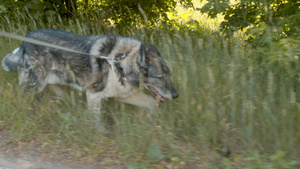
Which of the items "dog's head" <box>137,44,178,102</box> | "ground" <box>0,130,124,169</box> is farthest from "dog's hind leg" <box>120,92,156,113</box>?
"ground" <box>0,130,124,169</box>

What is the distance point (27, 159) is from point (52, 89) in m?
1.73

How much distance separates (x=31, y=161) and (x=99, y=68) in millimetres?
1533

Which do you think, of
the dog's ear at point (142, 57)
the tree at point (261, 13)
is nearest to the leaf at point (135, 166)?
the dog's ear at point (142, 57)

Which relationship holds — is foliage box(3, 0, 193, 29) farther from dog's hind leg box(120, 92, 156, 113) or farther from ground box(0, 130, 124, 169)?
ground box(0, 130, 124, 169)

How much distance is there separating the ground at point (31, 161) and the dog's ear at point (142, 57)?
4.90ft

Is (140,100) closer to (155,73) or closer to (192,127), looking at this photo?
(155,73)

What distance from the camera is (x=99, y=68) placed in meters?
4.07

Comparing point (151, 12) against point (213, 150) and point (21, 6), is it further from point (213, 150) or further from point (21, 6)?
point (213, 150)

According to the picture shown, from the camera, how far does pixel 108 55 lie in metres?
4.14

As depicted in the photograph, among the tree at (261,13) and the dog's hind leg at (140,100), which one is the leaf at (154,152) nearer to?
the dog's hind leg at (140,100)

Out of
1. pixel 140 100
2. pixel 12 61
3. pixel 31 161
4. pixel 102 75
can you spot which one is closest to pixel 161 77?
pixel 140 100

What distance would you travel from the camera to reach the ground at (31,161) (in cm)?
294

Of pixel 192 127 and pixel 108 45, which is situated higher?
pixel 108 45

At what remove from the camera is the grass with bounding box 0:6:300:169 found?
2928 mm
